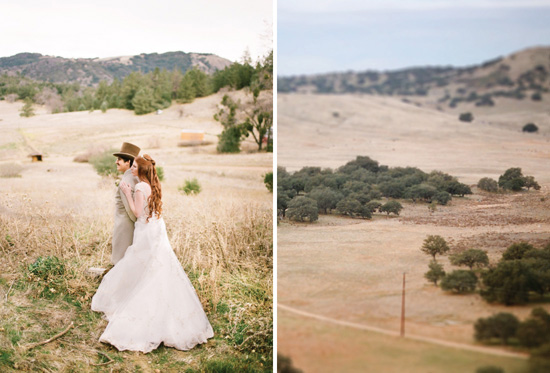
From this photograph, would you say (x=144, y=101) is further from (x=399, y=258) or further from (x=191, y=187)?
(x=399, y=258)

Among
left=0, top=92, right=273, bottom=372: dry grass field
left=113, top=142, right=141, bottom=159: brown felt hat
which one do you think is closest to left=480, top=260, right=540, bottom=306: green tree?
left=0, top=92, right=273, bottom=372: dry grass field

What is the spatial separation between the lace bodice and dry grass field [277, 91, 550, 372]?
1383 millimetres

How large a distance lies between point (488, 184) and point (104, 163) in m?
4.91

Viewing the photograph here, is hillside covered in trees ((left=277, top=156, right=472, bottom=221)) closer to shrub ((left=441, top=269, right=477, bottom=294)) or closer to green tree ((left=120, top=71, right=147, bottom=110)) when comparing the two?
shrub ((left=441, top=269, right=477, bottom=294))

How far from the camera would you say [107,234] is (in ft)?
19.2

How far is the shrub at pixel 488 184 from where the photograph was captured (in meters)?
7.06

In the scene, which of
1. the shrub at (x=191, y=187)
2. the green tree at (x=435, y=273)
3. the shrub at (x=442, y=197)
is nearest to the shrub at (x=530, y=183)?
the shrub at (x=442, y=197)

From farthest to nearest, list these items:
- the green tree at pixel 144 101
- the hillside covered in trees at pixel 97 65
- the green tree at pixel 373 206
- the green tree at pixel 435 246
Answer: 1. the green tree at pixel 373 206
2. the green tree at pixel 144 101
3. the hillside covered in trees at pixel 97 65
4. the green tree at pixel 435 246

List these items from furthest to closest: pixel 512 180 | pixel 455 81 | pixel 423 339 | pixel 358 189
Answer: pixel 455 81, pixel 358 189, pixel 512 180, pixel 423 339

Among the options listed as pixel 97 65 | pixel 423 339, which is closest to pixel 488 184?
pixel 423 339

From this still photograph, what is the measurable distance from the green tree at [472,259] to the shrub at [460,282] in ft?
1.03

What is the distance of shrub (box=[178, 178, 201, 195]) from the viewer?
21.1 ft

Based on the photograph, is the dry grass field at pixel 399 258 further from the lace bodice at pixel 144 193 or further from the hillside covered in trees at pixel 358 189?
the lace bodice at pixel 144 193

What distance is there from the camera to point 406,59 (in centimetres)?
1989
